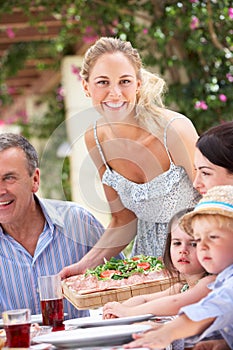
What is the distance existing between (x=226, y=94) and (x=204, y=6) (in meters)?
0.67

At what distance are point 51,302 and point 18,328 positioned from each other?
400 millimetres

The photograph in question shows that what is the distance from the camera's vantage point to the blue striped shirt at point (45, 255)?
9.48 feet

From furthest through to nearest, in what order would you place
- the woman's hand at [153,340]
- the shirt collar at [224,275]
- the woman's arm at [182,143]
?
the woman's arm at [182,143], the shirt collar at [224,275], the woman's hand at [153,340]

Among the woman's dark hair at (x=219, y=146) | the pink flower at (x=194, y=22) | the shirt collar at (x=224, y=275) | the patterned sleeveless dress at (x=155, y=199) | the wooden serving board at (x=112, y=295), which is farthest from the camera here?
the pink flower at (x=194, y=22)

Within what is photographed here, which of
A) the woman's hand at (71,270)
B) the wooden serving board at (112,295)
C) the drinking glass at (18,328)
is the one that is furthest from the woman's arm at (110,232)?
the drinking glass at (18,328)

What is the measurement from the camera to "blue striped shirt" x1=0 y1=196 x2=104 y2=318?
9.48 ft

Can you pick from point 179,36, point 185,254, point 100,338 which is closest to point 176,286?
point 185,254

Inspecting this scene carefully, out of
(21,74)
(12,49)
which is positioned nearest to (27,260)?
(12,49)

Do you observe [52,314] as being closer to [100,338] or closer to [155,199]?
[100,338]

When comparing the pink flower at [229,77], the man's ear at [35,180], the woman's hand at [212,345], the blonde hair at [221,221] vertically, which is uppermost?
the pink flower at [229,77]

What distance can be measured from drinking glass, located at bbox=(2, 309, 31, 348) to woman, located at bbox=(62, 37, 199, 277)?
903mm

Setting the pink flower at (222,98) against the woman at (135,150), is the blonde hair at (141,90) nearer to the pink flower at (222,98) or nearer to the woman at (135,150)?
the woman at (135,150)

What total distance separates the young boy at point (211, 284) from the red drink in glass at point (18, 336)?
311 millimetres

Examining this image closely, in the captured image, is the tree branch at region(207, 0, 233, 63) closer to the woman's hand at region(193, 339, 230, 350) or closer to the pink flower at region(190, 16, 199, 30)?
the pink flower at region(190, 16, 199, 30)
